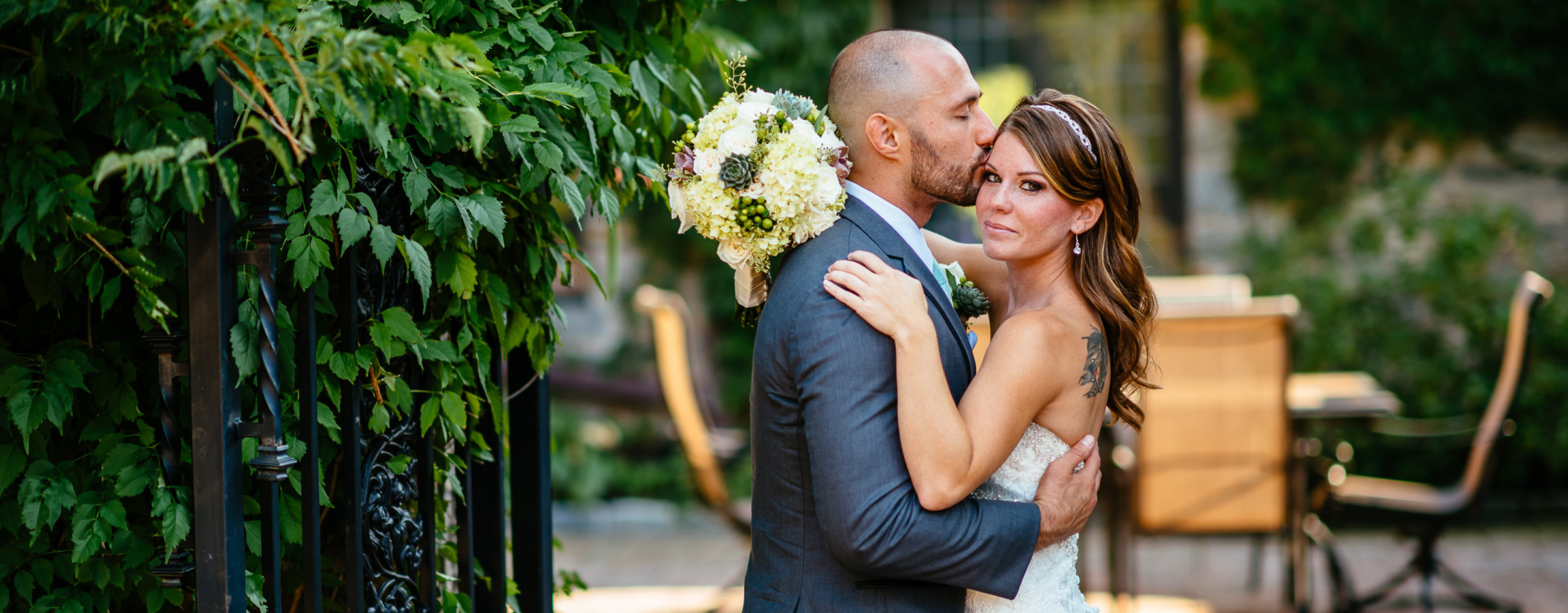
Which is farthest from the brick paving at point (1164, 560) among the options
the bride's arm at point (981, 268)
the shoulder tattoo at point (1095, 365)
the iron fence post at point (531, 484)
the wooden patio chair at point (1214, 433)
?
the shoulder tattoo at point (1095, 365)

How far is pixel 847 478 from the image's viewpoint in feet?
6.49

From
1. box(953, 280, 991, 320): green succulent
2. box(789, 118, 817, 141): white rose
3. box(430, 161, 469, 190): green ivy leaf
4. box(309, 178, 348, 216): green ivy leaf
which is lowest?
box(953, 280, 991, 320): green succulent

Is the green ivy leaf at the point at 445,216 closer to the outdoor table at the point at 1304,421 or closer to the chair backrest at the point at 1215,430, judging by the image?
the chair backrest at the point at 1215,430

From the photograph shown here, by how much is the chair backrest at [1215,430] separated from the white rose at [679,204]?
3.05 m

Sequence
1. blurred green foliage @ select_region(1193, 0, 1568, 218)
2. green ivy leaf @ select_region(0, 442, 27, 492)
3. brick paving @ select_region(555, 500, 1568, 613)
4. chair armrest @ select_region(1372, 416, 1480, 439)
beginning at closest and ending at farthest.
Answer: green ivy leaf @ select_region(0, 442, 27, 492) → brick paving @ select_region(555, 500, 1568, 613) → chair armrest @ select_region(1372, 416, 1480, 439) → blurred green foliage @ select_region(1193, 0, 1568, 218)

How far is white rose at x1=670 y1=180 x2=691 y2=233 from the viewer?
2.24 m

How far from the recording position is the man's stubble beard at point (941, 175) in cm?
231

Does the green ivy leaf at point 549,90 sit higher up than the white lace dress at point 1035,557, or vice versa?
the green ivy leaf at point 549,90

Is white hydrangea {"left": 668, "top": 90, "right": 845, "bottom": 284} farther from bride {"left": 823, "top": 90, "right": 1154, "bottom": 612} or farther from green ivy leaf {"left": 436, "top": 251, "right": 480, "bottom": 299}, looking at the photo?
green ivy leaf {"left": 436, "top": 251, "right": 480, "bottom": 299}

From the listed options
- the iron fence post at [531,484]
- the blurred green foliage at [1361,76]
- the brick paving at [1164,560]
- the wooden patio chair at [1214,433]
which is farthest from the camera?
the blurred green foliage at [1361,76]

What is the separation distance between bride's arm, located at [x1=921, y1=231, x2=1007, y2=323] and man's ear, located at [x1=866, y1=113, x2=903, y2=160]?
44 centimetres

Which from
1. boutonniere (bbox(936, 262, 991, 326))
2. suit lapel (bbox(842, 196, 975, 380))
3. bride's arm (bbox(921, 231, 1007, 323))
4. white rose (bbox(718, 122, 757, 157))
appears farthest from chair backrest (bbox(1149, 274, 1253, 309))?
white rose (bbox(718, 122, 757, 157))

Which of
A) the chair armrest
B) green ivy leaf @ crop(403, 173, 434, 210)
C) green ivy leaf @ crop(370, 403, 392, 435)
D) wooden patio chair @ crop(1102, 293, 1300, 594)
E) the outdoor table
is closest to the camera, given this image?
green ivy leaf @ crop(403, 173, 434, 210)

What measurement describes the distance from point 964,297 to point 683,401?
8.85ft
